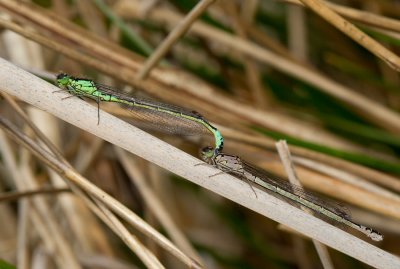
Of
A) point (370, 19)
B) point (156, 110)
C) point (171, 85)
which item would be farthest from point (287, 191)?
point (171, 85)

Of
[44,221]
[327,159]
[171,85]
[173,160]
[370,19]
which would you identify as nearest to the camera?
[173,160]

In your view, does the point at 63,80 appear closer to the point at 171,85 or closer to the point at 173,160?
the point at 173,160

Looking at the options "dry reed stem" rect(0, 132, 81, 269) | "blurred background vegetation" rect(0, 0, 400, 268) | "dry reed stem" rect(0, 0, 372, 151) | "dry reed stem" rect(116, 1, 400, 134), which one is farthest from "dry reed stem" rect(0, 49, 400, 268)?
"dry reed stem" rect(116, 1, 400, 134)

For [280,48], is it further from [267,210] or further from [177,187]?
[267,210]

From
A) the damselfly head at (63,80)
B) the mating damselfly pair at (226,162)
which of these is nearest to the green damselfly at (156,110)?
the mating damselfly pair at (226,162)

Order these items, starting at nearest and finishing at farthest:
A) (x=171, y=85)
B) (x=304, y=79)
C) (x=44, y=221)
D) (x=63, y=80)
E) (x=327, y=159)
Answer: (x=63, y=80), (x=327, y=159), (x=44, y=221), (x=171, y=85), (x=304, y=79)
